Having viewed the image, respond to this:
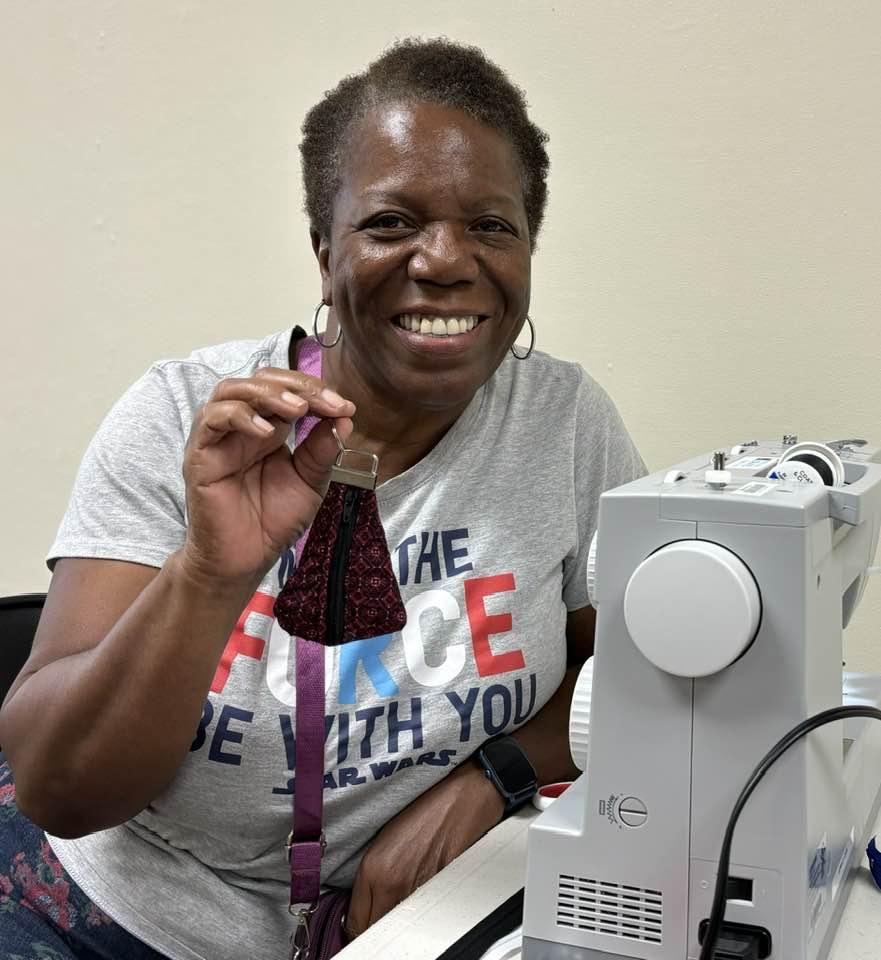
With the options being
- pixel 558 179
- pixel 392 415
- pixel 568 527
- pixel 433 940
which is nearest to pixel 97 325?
pixel 558 179

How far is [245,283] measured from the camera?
6.19 ft

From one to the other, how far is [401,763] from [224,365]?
442mm

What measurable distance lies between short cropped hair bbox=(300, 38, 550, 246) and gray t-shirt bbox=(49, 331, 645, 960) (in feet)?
0.78

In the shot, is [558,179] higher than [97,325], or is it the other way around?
[558,179]

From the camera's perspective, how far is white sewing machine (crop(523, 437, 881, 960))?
0.68 m

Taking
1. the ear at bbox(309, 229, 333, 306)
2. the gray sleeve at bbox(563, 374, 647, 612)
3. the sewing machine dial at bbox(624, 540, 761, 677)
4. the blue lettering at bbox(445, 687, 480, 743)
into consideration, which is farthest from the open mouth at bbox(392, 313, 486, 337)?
the sewing machine dial at bbox(624, 540, 761, 677)

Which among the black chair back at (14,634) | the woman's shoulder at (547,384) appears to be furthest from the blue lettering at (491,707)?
the black chair back at (14,634)

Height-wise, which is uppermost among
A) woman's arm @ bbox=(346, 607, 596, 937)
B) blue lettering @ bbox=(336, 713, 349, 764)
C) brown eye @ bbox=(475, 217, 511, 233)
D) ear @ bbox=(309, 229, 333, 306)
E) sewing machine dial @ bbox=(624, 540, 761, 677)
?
brown eye @ bbox=(475, 217, 511, 233)

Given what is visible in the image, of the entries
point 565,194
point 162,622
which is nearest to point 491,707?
point 162,622

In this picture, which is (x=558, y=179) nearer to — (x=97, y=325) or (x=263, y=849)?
(x=97, y=325)

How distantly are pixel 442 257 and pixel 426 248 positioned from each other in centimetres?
2

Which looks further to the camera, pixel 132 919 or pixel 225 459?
pixel 132 919

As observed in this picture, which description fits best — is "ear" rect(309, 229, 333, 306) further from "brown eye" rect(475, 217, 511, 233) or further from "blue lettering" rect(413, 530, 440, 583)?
"blue lettering" rect(413, 530, 440, 583)

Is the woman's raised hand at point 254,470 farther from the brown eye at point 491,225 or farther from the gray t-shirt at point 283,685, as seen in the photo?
the brown eye at point 491,225
